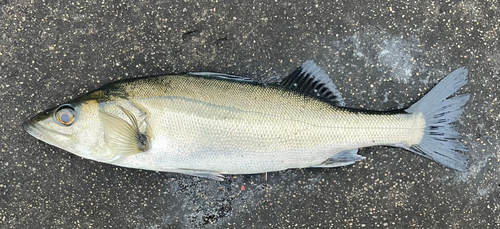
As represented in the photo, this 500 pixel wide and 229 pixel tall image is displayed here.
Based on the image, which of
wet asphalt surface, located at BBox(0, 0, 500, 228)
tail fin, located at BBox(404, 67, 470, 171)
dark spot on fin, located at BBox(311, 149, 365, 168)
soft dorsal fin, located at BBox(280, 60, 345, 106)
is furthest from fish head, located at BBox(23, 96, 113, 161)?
tail fin, located at BBox(404, 67, 470, 171)

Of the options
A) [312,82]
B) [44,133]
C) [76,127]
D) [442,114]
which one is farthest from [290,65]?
[44,133]

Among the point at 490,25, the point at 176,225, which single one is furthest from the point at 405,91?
the point at 176,225

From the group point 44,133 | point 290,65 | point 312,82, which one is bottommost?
point 44,133

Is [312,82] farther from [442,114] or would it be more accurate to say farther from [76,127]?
[76,127]

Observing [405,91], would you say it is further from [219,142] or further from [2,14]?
[2,14]

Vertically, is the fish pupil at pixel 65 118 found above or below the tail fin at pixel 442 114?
above

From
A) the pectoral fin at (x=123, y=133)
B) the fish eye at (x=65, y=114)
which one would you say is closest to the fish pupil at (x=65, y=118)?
the fish eye at (x=65, y=114)

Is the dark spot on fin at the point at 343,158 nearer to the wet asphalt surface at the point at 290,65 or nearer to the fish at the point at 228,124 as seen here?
the fish at the point at 228,124

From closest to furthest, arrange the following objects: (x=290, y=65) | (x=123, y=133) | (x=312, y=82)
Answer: (x=123, y=133) → (x=312, y=82) → (x=290, y=65)
